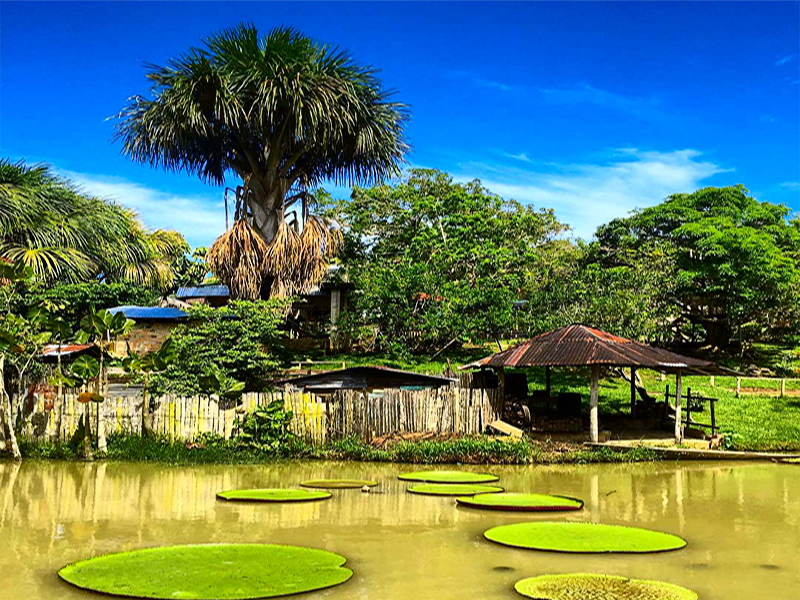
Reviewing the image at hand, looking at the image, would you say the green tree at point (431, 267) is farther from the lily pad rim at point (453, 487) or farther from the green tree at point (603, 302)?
the lily pad rim at point (453, 487)

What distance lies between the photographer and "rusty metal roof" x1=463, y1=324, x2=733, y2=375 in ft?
54.9

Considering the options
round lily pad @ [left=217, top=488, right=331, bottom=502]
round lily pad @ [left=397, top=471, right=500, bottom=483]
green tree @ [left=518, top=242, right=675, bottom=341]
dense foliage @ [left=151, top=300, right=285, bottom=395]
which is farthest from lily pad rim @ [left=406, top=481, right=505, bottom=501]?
green tree @ [left=518, top=242, right=675, bottom=341]

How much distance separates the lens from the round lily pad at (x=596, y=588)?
21.1ft

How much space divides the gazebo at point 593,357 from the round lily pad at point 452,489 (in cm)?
498

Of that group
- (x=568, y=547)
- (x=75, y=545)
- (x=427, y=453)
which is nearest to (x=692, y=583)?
(x=568, y=547)

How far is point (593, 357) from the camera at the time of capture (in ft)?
55.1

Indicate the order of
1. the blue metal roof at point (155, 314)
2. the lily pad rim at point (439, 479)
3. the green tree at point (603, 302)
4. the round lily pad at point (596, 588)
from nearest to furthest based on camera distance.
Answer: the round lily pad at point (596, 588) < the lily pad rim at point (439, 479) < the green tree at point (603, 302) < the blue metal roof at point (155, 314)

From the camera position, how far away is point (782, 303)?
102ft

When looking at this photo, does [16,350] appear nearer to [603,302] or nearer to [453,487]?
[453,487]

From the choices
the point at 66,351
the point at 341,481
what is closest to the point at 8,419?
the point at 66,351

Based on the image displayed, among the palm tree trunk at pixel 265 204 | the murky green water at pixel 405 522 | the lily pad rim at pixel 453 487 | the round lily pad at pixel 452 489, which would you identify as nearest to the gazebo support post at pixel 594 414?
the murky green water at pixel 405 522

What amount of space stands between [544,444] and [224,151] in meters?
19.7

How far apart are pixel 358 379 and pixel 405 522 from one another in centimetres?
956

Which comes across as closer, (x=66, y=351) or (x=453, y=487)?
(x=453, y=487)
